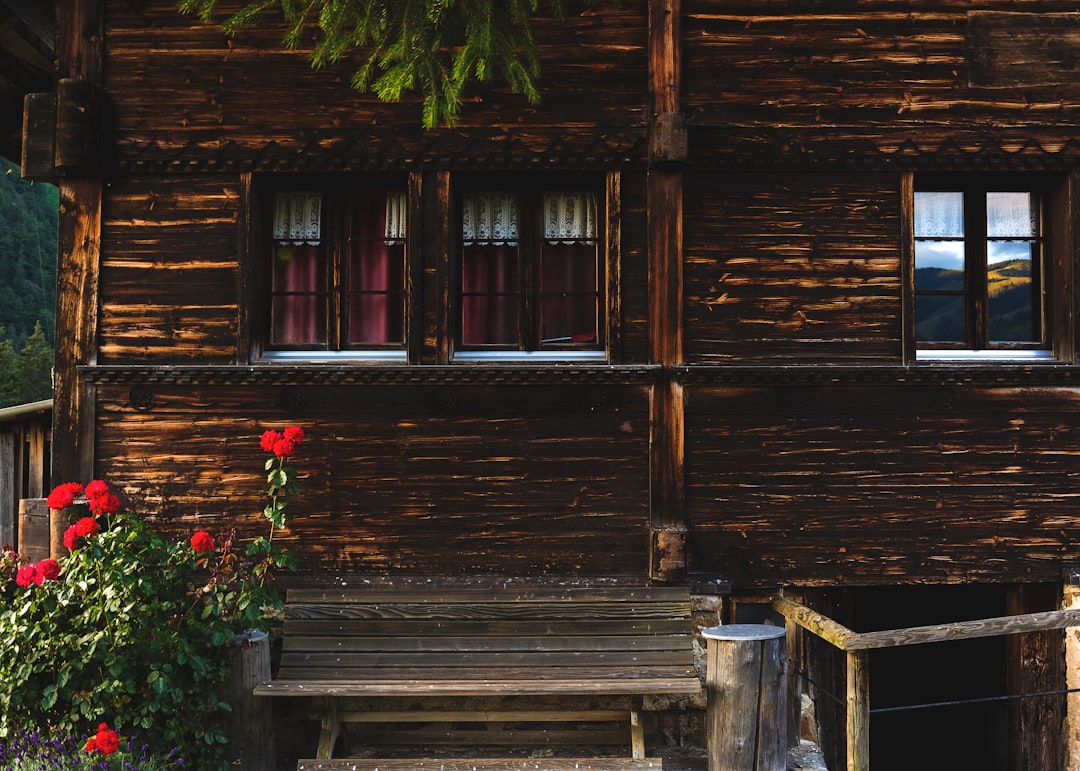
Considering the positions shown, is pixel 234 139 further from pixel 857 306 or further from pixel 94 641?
pixel 857 306

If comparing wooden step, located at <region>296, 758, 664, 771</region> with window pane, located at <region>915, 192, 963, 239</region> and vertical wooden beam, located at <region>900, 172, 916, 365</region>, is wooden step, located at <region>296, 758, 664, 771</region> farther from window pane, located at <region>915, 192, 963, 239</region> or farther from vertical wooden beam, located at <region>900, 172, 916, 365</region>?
window pane, located at <region>915, 192, 963, 239</region>

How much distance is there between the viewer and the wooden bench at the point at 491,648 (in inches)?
200

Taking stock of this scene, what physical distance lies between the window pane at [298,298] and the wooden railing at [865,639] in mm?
3898

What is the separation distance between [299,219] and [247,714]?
334cm

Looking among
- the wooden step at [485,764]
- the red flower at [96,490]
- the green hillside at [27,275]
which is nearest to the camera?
the red flower at [96,490]

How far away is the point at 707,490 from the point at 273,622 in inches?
121

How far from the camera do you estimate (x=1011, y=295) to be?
629cm

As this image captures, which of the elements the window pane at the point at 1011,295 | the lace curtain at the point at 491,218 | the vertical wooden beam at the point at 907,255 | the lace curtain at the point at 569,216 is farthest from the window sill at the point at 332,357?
the window pane at the point at 1011,295

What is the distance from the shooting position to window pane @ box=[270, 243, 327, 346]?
619cm

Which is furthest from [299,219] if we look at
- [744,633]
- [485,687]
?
[744,633]

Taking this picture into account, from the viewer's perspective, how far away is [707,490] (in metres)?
5.91

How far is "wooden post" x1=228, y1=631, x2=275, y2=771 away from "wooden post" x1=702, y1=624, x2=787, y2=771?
2520 millimetres

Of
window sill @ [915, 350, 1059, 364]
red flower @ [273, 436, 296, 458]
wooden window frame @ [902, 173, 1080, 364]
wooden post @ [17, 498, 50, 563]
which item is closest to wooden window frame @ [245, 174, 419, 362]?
red flower @ [273, 436, 296, 458]

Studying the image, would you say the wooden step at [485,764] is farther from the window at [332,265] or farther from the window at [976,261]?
the window at [976,261]
